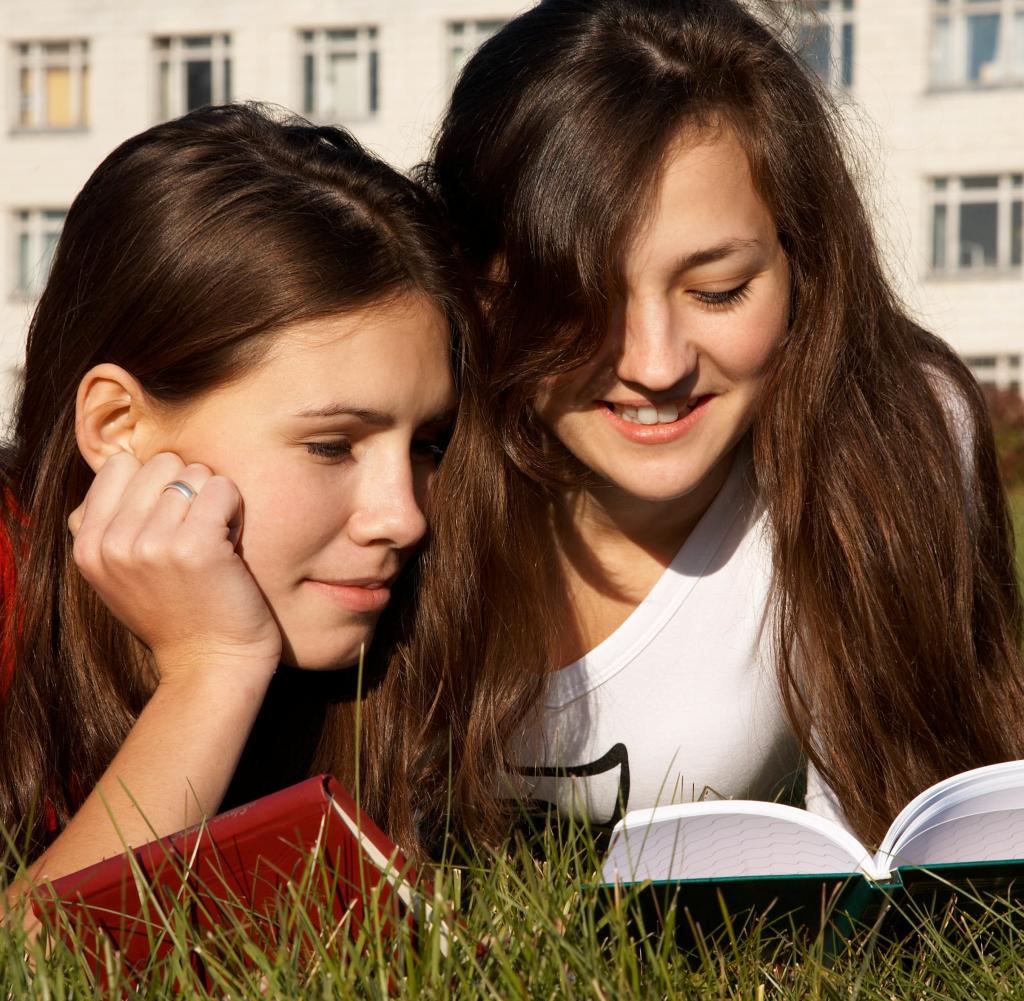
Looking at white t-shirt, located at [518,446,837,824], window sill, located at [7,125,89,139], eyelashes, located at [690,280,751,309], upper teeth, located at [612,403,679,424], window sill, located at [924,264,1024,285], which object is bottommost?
white t-shirt, located at [518,446,837,824]

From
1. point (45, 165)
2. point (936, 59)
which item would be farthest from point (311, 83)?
point (936, 59)

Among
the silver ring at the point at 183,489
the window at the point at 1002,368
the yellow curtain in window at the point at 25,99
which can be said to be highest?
the yellow curtain in window at the point at 25,99

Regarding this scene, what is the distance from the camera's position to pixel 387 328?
7.27 feet

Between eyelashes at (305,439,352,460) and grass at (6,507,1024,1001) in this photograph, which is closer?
grass at (6,507,1024,1001)

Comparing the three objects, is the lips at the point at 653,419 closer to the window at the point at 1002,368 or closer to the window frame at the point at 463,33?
the window at the point at 1002,368

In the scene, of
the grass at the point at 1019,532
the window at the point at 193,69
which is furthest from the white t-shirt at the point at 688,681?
the window at the point at 193,69

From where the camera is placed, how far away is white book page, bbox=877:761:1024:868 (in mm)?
1723

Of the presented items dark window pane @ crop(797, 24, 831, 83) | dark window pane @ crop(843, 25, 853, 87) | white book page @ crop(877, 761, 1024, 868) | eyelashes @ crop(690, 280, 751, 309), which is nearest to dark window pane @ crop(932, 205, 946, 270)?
dark window pane @ crop(843, 25, 853, 87)

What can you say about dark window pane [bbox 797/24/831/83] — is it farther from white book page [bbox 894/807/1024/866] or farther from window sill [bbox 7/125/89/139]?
window sill [bbox 7/125/89/139]

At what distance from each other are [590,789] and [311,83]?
20.8m

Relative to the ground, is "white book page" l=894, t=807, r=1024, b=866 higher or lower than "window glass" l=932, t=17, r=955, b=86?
lower

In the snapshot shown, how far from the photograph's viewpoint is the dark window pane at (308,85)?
2200 centimetres

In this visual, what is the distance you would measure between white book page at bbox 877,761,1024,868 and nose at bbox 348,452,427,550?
0.89 m

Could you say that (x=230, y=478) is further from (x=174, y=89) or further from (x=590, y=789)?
(x=174, y=89)
